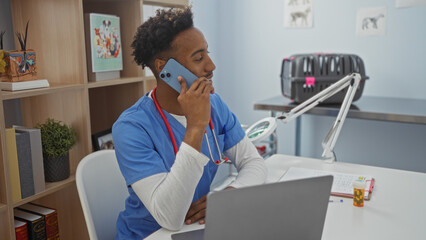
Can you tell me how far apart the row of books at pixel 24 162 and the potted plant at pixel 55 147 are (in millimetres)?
69

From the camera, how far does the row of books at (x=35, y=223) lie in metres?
1.52

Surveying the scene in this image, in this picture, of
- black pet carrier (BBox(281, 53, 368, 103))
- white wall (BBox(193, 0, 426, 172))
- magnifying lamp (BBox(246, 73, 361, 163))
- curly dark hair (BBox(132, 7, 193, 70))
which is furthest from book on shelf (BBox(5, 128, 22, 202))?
white wall (BBox(193, 0, 426, 172))

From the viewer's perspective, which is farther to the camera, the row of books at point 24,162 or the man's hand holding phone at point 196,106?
the row of books at point 24,162

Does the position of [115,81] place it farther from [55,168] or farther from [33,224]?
[33,224]

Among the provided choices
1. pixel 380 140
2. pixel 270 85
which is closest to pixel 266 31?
pixel 270 85

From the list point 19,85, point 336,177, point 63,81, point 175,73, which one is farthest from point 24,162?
point 336,177

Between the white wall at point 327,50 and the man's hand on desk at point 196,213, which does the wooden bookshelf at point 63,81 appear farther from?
the white wall at point 327,50

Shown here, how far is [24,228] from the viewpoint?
1519 millimetres

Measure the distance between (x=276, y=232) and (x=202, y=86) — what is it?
1.75 ft

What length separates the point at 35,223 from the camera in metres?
1.55

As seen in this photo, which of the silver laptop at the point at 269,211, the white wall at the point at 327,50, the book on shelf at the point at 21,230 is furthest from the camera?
the white wall at the point at 327,50

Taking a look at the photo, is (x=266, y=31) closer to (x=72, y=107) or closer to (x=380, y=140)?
(x=380, y=140)

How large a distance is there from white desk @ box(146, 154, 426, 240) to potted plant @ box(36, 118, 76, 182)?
0.68 meters

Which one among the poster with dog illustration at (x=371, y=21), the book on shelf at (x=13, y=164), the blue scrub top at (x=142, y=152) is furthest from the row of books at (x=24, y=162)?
the poster with dog illustration at (x=371, y=21)
